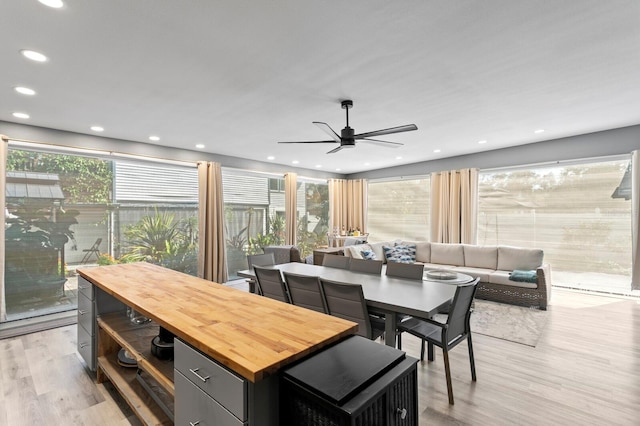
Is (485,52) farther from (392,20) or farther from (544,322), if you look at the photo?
(544,322)

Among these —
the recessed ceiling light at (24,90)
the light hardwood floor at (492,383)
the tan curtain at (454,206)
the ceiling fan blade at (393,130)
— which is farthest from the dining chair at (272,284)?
the tan curtain at (454,206)

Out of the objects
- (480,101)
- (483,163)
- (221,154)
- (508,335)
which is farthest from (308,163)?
(508,335)

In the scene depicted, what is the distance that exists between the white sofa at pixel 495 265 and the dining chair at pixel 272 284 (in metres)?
2.96

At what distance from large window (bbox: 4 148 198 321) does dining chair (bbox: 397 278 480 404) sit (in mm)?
4611

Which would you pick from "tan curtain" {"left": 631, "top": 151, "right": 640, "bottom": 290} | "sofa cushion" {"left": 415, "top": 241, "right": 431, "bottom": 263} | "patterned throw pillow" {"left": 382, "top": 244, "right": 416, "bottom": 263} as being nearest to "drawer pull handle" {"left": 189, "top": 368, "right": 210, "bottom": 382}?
"patterned throw pillow" {"left": 382, "top": 244, "right": 416, "bottom": 263}

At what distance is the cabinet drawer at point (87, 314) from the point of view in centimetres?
250

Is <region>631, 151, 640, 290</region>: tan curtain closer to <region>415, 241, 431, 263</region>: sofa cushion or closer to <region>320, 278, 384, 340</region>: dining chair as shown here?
<region>415, 241, 431, 263</region>: sofa cushion

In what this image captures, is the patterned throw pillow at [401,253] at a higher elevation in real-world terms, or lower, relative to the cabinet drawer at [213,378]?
lower

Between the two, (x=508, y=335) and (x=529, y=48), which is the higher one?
(x=529, y=48)

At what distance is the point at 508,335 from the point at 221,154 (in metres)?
5.50

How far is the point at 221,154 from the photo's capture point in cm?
620

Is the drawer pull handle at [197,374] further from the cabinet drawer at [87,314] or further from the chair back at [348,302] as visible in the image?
the cabinet drawer at [87,314]

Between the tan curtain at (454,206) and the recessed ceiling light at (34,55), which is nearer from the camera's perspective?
the recessed ceiling light at (34,55)

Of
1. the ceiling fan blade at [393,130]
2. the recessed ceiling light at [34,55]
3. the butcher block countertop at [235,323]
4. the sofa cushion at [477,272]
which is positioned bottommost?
the sofa cushion at [477,272]
